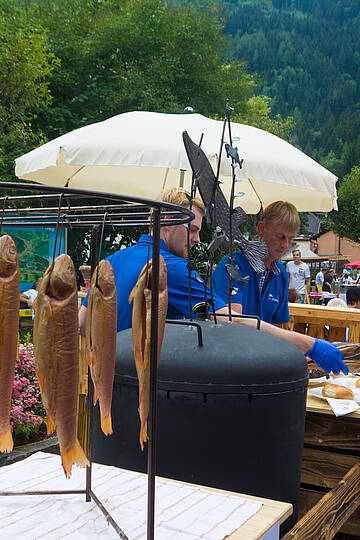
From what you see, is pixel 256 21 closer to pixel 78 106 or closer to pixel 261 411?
pixel 78 106

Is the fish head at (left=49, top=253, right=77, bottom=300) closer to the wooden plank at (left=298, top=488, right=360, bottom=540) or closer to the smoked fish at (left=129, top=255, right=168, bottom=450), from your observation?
the smoked fish at (left=129, top=255, right=168, bottom=450)

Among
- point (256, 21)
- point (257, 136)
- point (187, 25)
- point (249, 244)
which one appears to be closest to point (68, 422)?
point (249, 244)

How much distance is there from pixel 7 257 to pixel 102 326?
30 cm

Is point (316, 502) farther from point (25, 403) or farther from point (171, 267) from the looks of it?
point (25, 403)

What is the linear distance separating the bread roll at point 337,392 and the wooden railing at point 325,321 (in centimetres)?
360

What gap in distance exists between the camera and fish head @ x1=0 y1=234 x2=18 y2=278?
1191 mm

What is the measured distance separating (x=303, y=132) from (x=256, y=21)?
36381 millimetres

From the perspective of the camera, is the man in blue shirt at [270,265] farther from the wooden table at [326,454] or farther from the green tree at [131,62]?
the green tree at [131,62]

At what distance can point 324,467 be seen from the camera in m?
3.36

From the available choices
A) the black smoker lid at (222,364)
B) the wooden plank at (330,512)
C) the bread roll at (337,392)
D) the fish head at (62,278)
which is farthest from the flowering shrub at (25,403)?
the fish head at (62,278)

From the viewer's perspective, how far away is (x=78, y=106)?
18.7 m

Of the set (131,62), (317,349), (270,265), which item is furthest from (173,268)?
(131,62)

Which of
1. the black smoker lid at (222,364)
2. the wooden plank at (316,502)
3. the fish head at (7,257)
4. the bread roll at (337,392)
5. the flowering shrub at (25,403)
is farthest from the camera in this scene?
the flowering shrub at (25,403)

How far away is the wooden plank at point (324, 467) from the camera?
3.29 m
